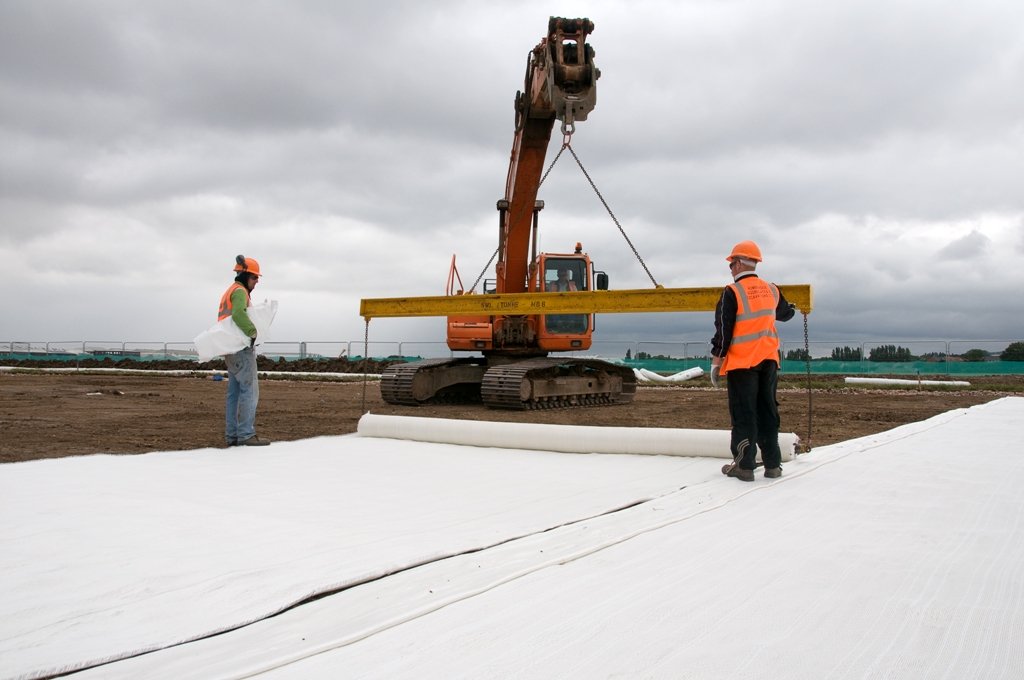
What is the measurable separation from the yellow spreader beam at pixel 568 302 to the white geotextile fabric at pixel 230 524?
252 cm

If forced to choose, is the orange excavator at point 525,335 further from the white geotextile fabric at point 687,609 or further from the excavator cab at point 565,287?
the white geotextile fabric at point 687,609

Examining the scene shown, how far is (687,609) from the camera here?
2.23 m

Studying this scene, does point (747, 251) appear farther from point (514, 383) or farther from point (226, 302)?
point (514, 383)

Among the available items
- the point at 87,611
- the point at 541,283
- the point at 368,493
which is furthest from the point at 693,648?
the point at 541,283

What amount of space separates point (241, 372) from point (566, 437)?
291 cm

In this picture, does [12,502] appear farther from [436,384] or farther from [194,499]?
[436,384]

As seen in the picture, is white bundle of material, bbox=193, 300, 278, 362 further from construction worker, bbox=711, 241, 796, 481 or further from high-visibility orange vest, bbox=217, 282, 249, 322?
construction worker, bbox=711, 241, 796, 481

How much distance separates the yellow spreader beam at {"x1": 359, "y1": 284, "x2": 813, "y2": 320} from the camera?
760 cm

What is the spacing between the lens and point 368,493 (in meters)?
4.25

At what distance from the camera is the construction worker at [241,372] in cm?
645

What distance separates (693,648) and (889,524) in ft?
6.06

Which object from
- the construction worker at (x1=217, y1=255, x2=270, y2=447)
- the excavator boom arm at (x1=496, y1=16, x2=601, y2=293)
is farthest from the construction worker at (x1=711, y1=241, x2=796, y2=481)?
the excavator boom arm at (x1=496, y1=16, x2=601, y2=293)

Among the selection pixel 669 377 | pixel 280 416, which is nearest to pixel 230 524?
pixel 280 416

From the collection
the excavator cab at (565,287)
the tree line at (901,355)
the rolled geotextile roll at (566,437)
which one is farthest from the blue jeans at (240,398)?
the tree line at (901,355)
